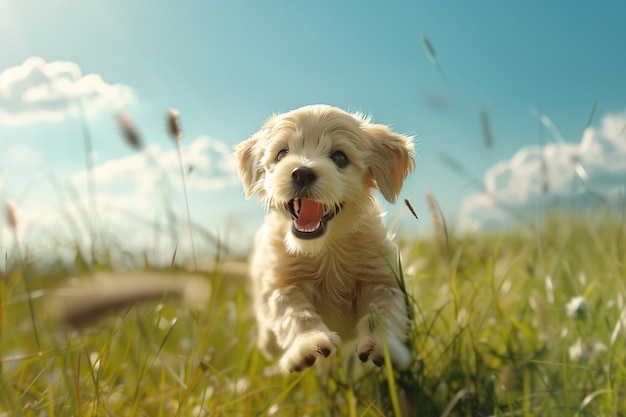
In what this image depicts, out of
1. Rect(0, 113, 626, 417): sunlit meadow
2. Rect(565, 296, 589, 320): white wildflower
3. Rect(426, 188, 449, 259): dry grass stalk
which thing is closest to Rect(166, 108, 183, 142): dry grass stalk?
Rect(0, 113, 626, 417): sunlit meadow

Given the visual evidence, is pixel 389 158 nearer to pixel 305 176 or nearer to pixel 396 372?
pixel 305 176

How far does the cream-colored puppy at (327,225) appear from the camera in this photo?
259 centimetres

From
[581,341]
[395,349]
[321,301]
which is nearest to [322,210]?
[321,301]

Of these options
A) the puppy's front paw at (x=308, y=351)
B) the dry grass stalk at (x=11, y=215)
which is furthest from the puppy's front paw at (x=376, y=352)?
the dry grass stalk at (x=11, y=215)

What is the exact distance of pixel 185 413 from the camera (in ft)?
9.87

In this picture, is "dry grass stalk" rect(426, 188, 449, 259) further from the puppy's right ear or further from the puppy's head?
the puppy's right ear

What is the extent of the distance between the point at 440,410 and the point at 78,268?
2.65 meters

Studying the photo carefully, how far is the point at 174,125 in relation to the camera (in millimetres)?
2889

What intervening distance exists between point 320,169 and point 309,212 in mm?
201

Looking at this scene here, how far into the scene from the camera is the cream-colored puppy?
259cm

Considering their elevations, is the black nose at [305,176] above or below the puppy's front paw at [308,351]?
above

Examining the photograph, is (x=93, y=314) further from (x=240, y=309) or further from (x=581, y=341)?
(x=581, y=341)

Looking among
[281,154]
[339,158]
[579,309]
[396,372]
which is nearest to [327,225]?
[339,158]

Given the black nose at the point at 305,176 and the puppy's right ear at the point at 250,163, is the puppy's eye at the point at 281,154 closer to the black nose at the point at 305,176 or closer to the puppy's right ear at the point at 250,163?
the puppy's right ear at the point at 250,163
